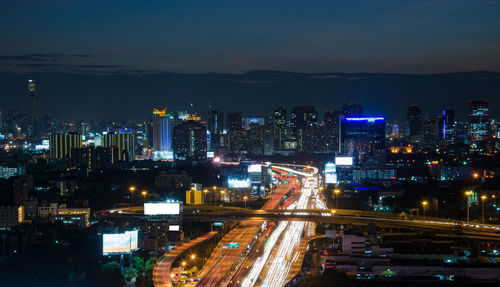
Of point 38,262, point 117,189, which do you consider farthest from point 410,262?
point 117,189

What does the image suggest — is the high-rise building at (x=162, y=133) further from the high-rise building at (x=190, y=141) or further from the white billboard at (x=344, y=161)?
the white billboard at (x=344, y=161)

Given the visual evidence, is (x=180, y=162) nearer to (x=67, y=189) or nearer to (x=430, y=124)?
(x=67, y=189)

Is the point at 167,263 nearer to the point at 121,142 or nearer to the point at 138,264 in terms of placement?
the point at 138,264

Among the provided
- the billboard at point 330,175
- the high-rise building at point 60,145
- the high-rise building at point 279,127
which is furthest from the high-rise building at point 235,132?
the billboard at point 330,175

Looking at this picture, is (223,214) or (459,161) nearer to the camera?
(223,214)

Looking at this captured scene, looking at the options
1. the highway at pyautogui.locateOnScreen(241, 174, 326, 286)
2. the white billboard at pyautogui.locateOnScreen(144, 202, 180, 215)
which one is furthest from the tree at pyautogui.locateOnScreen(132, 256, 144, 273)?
the white billboard at pyautogui.locateOnScreen(144, 202, 180, 215)

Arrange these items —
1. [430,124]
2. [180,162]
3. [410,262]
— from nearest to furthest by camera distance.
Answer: [410,262], [180,162], [430,124]

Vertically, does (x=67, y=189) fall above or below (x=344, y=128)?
below

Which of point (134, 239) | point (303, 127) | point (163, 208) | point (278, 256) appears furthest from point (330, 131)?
point (278, 256)
